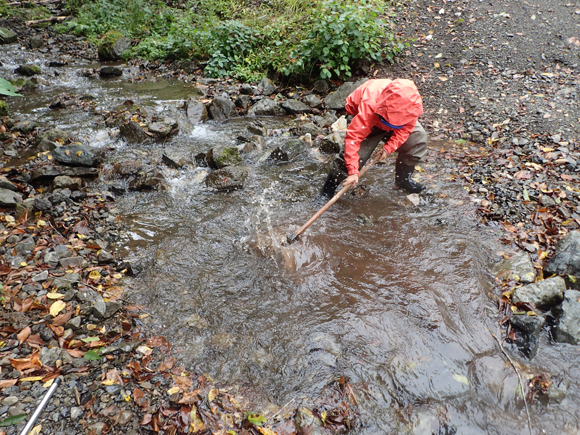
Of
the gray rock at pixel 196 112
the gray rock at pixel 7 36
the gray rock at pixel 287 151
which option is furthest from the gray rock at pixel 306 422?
the gray rock at pixel 7 36

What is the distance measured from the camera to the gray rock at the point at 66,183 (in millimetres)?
4676

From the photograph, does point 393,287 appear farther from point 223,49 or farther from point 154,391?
point 223,49

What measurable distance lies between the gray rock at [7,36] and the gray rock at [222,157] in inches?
435

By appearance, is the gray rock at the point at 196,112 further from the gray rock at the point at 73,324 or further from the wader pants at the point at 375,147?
the gray rock at the point at 73,324

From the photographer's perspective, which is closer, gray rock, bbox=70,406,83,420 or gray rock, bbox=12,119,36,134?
gray rock, bbox=70,406,83,420

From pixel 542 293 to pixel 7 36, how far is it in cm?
1603

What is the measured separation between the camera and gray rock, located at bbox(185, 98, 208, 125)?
7254 millimetres

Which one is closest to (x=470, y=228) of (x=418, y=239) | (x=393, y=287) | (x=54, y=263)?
(x=418, y=239)

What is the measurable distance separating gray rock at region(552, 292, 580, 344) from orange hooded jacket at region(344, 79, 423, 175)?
226cm

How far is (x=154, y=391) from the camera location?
251 centimetres

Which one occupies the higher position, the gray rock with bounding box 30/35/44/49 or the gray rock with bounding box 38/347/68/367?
the gray rock with bounding box 38/347/68/367

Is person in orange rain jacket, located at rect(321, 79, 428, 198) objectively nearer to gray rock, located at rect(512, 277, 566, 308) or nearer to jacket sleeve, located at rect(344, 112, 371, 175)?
jacket sleeve, located at rect(344, 112, 371, 175)

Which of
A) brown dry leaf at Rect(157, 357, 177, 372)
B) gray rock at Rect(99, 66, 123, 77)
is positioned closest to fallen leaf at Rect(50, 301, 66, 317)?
brown dry leaf at Rect(157, 357, 177, 372)

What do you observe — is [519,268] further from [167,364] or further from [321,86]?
[321,86]
